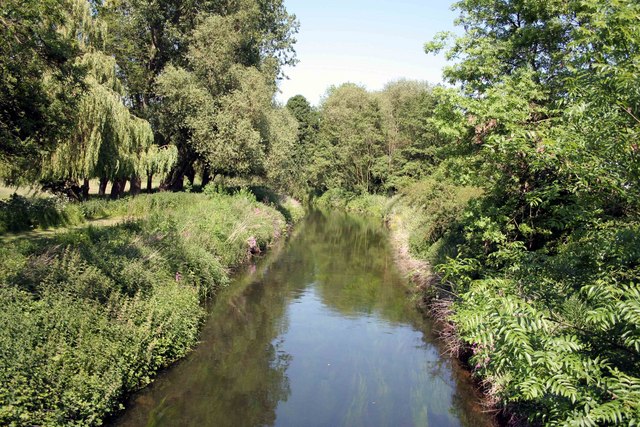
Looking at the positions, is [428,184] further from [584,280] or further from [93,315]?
[93,315]

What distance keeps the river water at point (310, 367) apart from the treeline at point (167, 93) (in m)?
9.11

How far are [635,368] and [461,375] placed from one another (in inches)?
311

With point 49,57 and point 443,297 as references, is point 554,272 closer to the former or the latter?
point 443,297

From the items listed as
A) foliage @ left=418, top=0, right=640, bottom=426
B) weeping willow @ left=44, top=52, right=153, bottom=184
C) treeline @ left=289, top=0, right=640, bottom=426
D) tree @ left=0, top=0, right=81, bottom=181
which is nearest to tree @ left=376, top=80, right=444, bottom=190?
treeline @ left=289, top=0, right=640, bottom=426

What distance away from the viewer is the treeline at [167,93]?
21.1 meters

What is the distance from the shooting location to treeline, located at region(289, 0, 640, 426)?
15.4ft

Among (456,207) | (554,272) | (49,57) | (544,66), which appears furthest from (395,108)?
(554,272)

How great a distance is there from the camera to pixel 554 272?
6.54 m

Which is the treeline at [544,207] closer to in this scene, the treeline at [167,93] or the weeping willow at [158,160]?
the treeline at [167,93]

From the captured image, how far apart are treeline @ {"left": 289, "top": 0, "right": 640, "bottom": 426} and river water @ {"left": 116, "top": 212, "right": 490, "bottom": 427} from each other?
165cm

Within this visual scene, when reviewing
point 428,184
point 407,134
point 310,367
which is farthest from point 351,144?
point 310,367

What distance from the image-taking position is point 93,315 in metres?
9.68

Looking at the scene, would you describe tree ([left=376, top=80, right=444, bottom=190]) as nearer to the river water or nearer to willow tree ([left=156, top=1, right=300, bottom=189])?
willow tree ([left=156, top=1, right=300, bottom=189])

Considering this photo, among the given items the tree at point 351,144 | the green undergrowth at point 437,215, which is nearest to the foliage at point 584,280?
the green undergrowth at point 437,215
